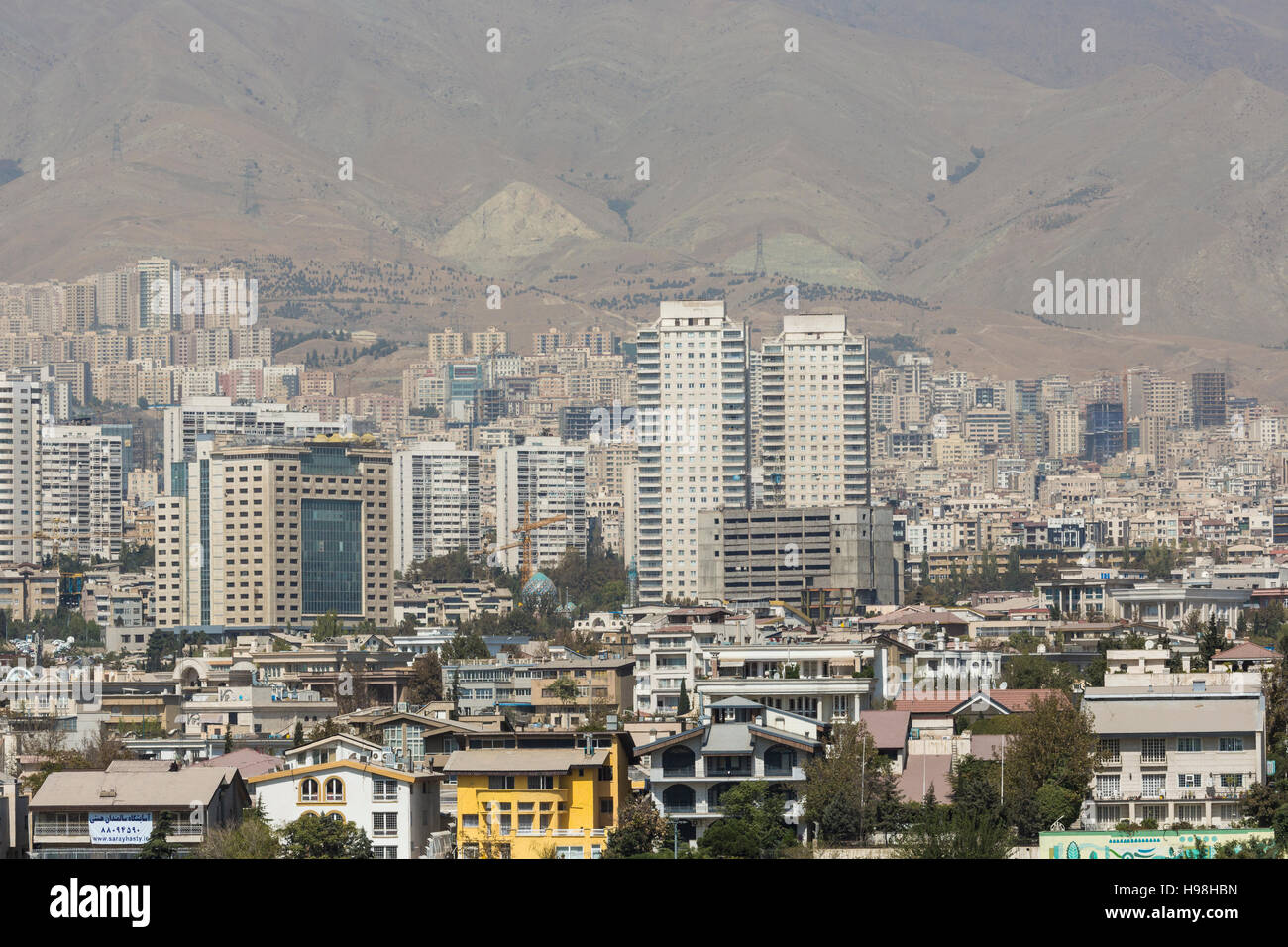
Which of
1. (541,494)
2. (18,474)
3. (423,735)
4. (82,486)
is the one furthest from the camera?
(82,486)

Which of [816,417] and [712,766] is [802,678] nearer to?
[712,766]

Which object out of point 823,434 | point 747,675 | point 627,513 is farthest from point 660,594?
point 747,675

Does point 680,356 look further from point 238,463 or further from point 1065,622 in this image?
point 1065,622

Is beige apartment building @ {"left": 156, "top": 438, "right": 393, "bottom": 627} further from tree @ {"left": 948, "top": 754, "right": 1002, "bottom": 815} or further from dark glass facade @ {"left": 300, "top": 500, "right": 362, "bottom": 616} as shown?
tree @ {"left": 948, "top": 754, "right": 1002, "bottom": 815}

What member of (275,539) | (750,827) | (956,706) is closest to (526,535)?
(275,539)

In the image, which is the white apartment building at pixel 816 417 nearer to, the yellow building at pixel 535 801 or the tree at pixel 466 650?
the tree at pixel 466 650

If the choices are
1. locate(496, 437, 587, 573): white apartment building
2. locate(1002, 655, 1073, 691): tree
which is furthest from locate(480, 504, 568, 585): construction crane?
locate(1002, 655, 1073, 691): tree
